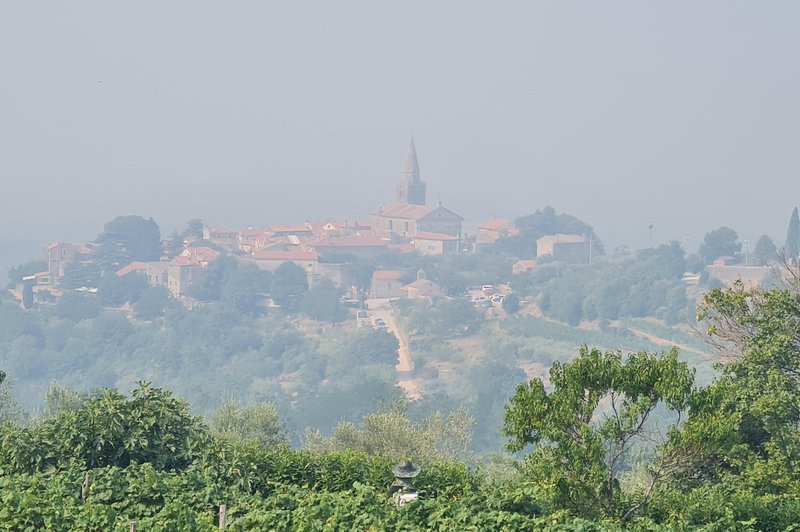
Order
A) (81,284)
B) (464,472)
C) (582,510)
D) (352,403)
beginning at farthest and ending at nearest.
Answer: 1. (81,284)
2. (352,403)
3. (464,472)
4. (582,510)

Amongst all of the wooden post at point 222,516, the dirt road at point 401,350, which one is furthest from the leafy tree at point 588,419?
the dirt road at point 401,350

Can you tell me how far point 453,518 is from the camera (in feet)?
36.7

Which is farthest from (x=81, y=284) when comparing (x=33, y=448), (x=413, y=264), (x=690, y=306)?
(x=33, y=448)

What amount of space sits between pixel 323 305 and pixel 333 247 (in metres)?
18.4

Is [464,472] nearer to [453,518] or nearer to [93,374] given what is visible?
[453,518]

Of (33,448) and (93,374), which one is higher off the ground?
(33,448)

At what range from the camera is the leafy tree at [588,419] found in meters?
13.1

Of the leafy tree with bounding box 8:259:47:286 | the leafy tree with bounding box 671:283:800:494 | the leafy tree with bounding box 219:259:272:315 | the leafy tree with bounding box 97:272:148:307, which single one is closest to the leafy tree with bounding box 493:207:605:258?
the leafy tree with bounding box 219:259:272:315

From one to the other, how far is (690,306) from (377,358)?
3634 centimetres

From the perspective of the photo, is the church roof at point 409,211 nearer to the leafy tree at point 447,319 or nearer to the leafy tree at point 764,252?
the leafy tree at point 447,319

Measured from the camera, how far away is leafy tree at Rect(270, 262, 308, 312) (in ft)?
530

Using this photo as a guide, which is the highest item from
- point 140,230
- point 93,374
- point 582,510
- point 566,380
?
point 566,380

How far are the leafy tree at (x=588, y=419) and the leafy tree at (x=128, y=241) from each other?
544ft

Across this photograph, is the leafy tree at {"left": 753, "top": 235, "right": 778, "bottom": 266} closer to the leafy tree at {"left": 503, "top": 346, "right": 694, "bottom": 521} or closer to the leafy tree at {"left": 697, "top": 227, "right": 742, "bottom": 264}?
the leafy tree at {"left": 697, "top": 227, "right": 742, "bottom": 264}
